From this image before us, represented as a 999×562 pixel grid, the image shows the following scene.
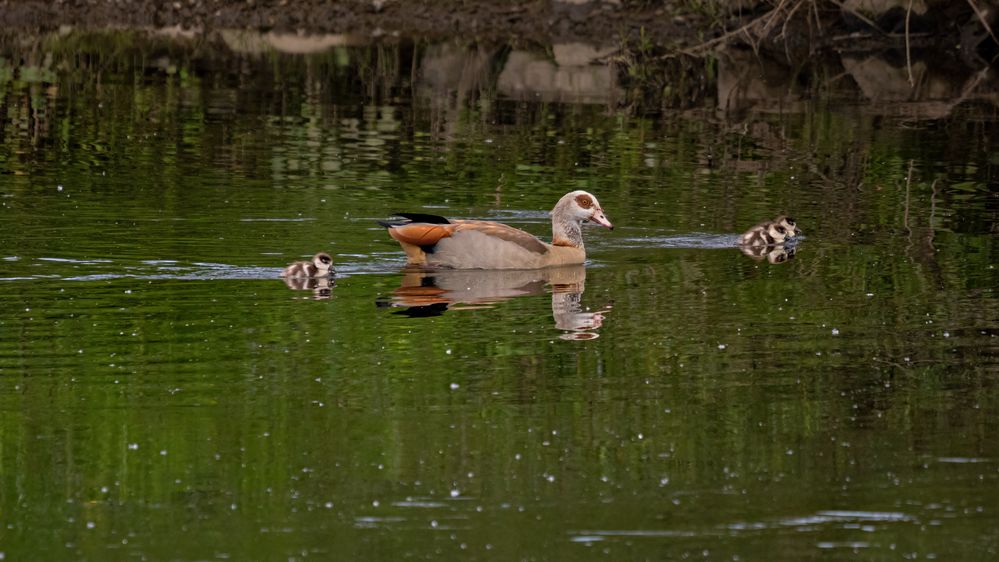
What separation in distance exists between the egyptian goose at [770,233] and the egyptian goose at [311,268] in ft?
13.5

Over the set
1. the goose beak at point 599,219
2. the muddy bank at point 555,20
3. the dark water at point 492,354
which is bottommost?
the dark water at point 492,354

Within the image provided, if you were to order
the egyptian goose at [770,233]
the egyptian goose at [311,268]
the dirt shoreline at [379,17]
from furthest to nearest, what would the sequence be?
the dirt shoreline at [379,17], the egyptian goose at [770,233], the egyptian goose at [311,268]

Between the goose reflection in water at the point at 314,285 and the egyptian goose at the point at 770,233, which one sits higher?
the egyptian goose at the point at 770,233

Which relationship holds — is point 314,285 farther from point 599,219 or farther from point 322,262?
point 599,219

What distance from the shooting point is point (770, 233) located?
55.3 feet

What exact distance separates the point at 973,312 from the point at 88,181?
405 inches

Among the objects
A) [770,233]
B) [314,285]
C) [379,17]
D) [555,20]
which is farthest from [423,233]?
[379,17]

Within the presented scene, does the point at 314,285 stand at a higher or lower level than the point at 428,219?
lower

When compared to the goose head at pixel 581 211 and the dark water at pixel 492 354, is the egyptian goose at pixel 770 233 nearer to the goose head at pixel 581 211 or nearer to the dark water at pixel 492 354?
the dark water at pixel 492 354

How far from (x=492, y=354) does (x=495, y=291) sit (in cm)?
292

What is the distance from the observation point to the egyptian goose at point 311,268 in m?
15.1

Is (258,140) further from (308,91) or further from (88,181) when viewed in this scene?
(308,91)

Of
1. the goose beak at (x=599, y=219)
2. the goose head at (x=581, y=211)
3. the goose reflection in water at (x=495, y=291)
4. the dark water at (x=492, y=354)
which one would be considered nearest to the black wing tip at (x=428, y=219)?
the goose reflection in water at (x=495, y=291)

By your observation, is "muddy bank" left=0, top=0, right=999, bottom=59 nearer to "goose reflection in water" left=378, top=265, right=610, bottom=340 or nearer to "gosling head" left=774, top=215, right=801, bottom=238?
"gosling head" left=774, top=215, right=801, bottom=238
